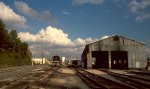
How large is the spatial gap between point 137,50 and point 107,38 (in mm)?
6560

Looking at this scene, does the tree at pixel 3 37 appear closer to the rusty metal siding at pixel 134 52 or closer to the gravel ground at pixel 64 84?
the rusty metal siding at pixel 134 52

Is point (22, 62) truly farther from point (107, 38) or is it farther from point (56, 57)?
point (107, 38)

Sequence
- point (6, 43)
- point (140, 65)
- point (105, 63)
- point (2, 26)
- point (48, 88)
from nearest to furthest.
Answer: point (48, 88) → point (140, 65) → point (105, 63) → point (2, 26) → point (6, 43)

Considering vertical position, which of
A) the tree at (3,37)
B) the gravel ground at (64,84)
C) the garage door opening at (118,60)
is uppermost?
the tree at (3,37)

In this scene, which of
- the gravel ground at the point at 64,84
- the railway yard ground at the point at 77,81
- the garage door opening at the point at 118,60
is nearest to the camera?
the gravel ground at the point at 64,84

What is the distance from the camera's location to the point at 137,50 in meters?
60.5

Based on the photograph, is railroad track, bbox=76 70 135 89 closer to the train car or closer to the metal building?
the metal building

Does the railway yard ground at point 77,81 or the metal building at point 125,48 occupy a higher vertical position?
the metal building at point 125,48

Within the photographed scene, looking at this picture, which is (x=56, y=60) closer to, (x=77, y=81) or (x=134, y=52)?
(x=134, y=52)

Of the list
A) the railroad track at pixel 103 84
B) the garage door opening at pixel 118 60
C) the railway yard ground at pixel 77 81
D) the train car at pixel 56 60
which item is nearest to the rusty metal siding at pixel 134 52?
the garage door opening at pixel 118 60

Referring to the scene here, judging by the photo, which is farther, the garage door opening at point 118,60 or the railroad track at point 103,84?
the garage door opening at point 118,60

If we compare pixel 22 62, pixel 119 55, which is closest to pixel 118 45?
pixel 119 55

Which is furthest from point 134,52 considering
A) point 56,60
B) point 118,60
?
point 56,60

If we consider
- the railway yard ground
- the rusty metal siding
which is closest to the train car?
the rusty metal siding
